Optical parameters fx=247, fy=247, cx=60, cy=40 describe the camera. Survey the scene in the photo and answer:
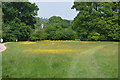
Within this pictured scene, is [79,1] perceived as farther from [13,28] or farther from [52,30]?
[52,30]

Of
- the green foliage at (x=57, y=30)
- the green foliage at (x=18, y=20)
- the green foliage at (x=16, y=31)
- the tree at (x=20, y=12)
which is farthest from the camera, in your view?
the tree at (x=20, y=12)

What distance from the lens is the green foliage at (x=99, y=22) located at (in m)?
31.5

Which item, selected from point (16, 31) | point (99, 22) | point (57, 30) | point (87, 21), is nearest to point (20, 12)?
point (16, 31)

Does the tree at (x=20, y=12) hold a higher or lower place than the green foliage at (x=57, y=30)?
higher

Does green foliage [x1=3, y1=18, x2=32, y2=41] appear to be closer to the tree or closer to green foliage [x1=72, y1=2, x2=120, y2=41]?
the tree

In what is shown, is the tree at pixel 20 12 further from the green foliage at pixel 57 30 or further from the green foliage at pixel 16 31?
the green foliage at pixel 57 30

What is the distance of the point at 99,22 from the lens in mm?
31141

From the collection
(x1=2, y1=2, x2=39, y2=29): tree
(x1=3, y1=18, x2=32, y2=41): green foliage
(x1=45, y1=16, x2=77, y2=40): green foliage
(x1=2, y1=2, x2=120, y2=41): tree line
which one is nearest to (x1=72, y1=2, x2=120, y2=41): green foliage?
(x1=2, y1=2, x2=120, y2=41): tree line

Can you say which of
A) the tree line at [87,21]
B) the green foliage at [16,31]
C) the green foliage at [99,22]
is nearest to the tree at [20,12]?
the tree line at [87,21]

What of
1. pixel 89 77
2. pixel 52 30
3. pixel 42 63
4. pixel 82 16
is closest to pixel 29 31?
pixel 82 16

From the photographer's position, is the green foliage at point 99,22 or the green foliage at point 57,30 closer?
the green foliage at point 57,30

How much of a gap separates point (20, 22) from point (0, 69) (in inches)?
949

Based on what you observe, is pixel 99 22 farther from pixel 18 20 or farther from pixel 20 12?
pixel 20 12

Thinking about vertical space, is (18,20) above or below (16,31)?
above
